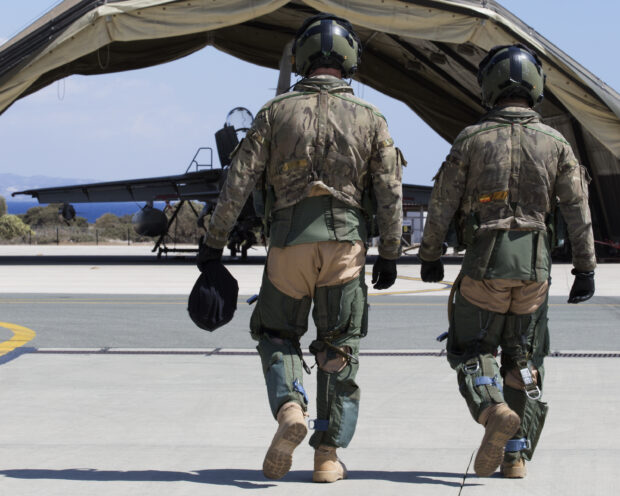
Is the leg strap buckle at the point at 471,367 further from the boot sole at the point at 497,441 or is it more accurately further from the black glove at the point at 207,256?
the black glove at the point at 207,256

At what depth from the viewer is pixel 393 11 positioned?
816 inches

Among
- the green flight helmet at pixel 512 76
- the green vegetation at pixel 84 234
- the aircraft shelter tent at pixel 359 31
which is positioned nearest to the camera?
the green flight helmet at pixel 512 76

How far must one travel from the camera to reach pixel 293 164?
430 centimetres

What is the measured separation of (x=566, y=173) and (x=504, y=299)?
695 mm

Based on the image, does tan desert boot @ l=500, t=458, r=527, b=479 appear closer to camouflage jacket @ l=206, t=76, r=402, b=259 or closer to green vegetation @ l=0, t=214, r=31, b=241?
camouflage jacket @ l=206, t=76, r=402, b=259

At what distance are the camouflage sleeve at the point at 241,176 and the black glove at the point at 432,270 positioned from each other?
3.27ft

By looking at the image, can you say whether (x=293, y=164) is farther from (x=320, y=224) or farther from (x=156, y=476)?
(x=156, y=476)

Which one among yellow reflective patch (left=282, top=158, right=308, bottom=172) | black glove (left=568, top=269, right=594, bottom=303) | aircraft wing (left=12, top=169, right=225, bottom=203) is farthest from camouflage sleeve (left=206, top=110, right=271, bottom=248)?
aircraft wing (left=12, top=169, right=225, bottom=203)

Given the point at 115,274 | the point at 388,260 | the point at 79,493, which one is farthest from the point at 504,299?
the point at 115,274

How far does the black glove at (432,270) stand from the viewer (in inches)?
183

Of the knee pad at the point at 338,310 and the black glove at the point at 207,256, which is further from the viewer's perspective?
the black glove at the point at 207,256

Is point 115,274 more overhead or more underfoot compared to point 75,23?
more underfoot

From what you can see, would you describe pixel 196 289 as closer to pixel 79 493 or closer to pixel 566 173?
pixel 79 493

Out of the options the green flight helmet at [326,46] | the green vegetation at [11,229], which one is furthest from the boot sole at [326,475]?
the green vegetation at [11,229]
